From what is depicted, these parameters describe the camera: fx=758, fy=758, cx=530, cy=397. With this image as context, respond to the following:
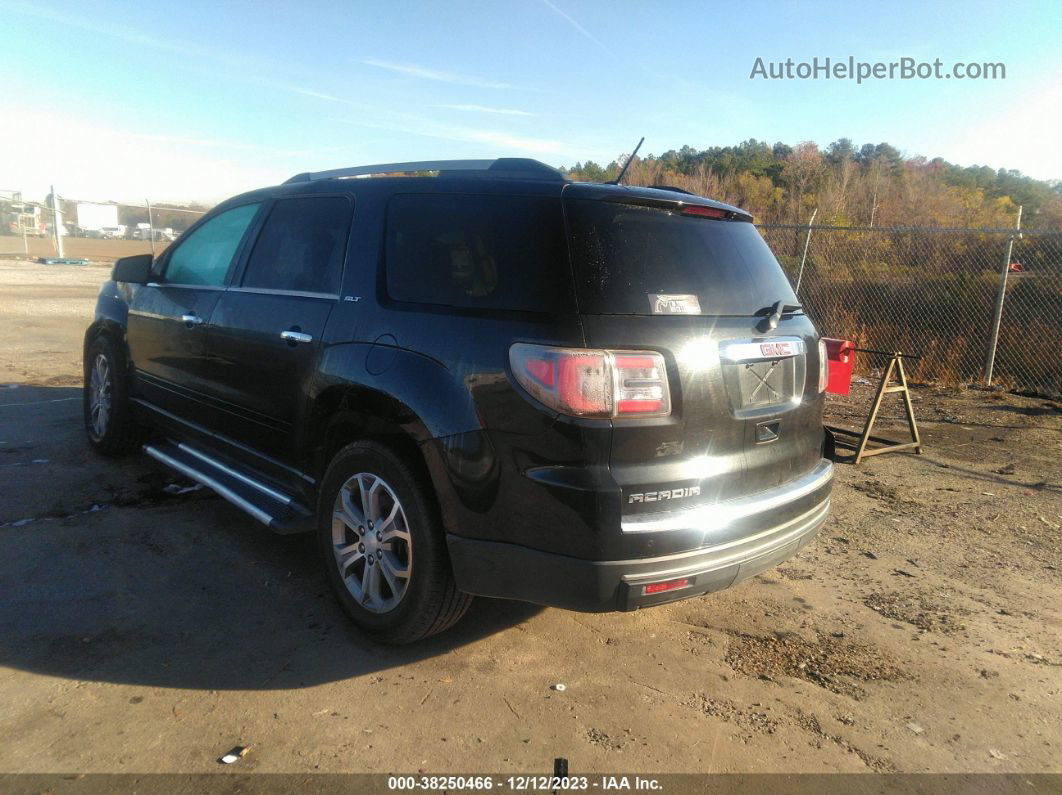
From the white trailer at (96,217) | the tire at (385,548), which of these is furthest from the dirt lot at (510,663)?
the white trailer at (96,217)

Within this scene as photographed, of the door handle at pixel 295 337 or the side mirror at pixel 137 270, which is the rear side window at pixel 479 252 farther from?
the side mirror at pixel 137 270

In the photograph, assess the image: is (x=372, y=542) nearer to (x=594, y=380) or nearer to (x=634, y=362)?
(x=594, y=380)

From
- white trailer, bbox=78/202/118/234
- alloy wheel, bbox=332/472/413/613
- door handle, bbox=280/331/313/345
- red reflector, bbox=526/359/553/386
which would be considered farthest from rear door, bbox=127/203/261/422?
white trailer, bbox=78/202/118/234

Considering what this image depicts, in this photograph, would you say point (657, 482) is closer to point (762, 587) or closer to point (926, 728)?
point (926, 728)

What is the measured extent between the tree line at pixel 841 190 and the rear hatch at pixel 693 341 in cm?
1212

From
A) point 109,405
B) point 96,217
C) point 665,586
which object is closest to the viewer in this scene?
point 665,586

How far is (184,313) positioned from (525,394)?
2904 mm

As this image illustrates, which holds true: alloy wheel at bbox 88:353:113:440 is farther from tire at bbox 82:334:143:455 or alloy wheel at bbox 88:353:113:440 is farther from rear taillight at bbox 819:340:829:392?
rear taillight at bbox 819:340:829:392

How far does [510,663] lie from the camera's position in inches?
123

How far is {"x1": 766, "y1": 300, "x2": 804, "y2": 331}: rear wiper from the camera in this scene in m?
3.05

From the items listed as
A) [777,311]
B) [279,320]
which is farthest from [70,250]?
[777,311]

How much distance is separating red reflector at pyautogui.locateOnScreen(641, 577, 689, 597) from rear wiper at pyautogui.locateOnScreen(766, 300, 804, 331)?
108cm

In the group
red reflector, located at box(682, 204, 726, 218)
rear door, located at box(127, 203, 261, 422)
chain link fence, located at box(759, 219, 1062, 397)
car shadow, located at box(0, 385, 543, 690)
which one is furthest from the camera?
chain link fence, located at box(759, 219, 1062, 397)

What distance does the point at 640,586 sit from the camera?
8.49ft
